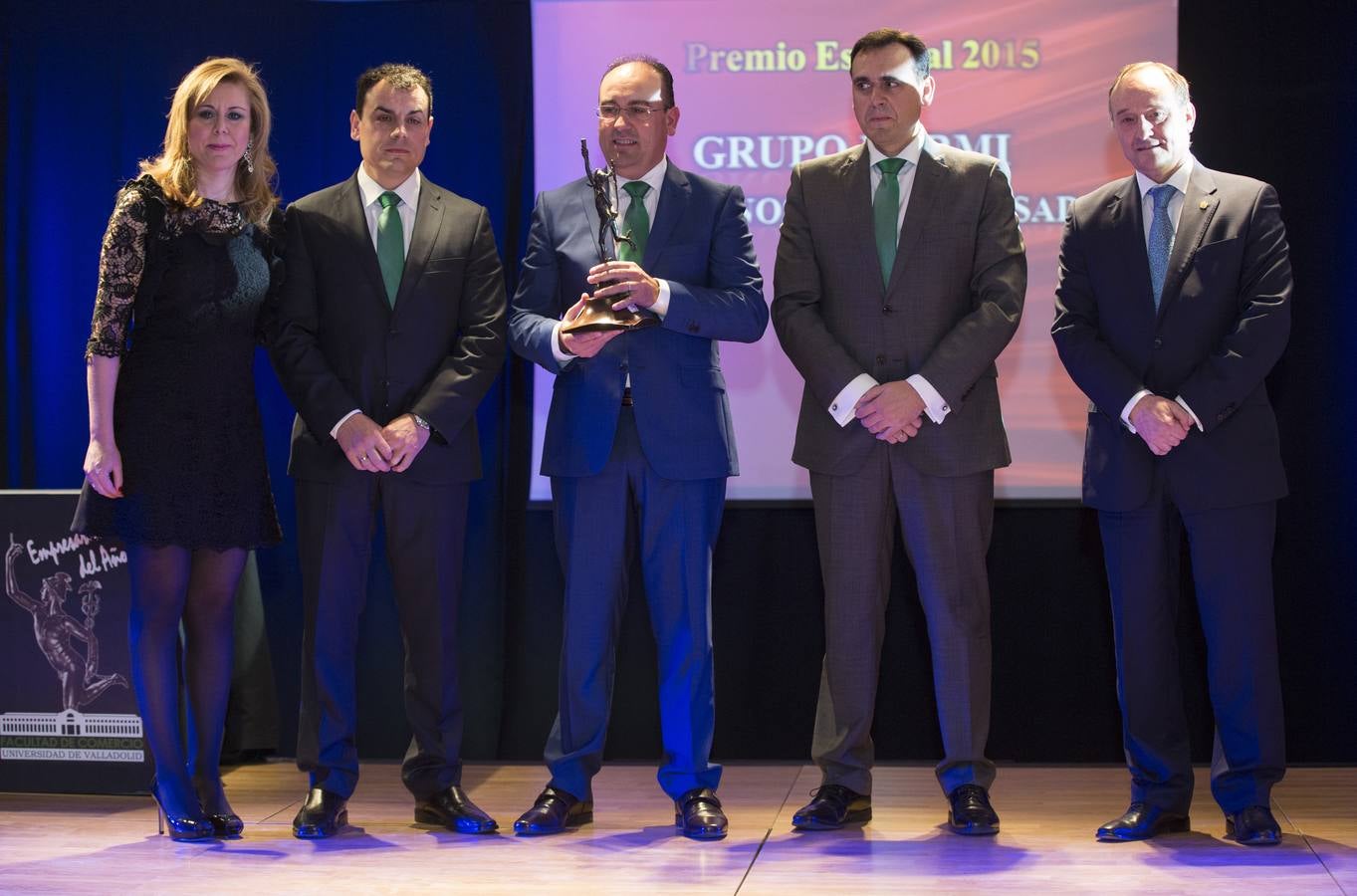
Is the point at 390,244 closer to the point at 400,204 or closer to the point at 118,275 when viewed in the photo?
the point at 400,204

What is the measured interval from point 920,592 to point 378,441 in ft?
4.72

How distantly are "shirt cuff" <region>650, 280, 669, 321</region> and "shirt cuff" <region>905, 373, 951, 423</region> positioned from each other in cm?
63

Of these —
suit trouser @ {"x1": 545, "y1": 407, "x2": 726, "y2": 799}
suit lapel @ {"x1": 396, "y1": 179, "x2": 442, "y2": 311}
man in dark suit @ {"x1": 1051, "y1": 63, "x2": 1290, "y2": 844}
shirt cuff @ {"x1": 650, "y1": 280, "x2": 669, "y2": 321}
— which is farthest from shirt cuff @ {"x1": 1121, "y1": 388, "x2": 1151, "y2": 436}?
suit lapel @ {"x1": 396, "y1": 179, "x2": 442, "y2": 311}

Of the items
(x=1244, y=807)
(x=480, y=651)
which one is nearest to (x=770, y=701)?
(x=480, y=651)

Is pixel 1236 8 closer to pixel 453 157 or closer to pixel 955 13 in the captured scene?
pixel 955 13

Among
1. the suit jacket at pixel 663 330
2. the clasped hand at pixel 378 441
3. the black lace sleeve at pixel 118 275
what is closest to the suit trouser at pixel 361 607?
the clasped hand at pixel 378 441

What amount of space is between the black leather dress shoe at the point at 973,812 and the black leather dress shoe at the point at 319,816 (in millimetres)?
1599

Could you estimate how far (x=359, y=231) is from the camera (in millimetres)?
3793

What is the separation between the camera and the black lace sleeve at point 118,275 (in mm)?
3512

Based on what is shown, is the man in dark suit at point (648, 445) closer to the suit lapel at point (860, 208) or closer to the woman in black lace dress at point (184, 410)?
the suit lapel at point (860, 208)

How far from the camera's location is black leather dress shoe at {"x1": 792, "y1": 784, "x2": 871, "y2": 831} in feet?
12.1

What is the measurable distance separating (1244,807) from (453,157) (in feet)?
10.5

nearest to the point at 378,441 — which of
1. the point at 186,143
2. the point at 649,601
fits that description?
the point at 649,601

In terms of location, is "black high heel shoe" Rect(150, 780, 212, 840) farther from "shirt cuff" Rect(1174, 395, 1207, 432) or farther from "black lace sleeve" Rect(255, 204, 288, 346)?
"shirt cuff" Rect(1174, 395, 1207, 432)
